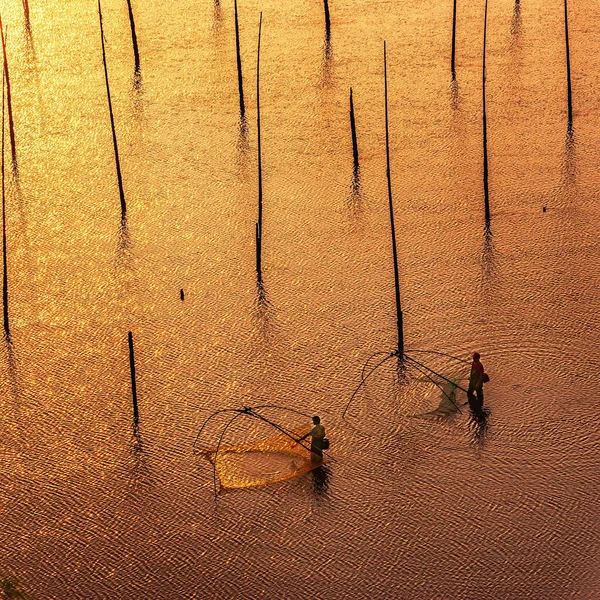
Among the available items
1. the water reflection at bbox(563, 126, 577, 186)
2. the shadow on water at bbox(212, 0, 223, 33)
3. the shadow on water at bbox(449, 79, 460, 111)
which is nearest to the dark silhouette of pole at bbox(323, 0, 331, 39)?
the shadow on water at bbox(212, 0, 223, 33)

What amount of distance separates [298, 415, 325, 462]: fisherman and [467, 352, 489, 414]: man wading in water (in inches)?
111

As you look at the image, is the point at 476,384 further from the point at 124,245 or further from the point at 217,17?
the point at 217,17

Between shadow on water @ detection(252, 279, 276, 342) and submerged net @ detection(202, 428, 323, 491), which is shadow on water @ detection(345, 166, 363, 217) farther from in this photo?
submerged net @ detection(202, 428, 323, 491)

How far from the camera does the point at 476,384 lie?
829 inches

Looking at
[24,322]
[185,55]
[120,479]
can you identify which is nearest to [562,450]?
[120,479]

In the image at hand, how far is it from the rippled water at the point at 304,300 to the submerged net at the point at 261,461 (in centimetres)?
27

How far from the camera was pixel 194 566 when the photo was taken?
728 inches

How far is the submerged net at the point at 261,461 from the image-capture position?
2008 centimetres

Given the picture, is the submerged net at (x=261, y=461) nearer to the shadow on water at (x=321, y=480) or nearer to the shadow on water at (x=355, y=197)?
the shadow on water at (x=321, y=480)

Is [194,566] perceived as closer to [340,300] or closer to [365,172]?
[340,300]

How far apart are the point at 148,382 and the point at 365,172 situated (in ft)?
33.6

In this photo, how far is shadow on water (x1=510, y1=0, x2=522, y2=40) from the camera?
126ft

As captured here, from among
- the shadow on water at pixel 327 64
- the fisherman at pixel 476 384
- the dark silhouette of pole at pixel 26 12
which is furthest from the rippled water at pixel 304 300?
the fisherman at pixel 476 384

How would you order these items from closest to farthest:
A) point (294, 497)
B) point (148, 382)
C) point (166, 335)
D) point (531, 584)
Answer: point (531, 584)
point (294, 497)
point (148, 382)
point (166, 335)
